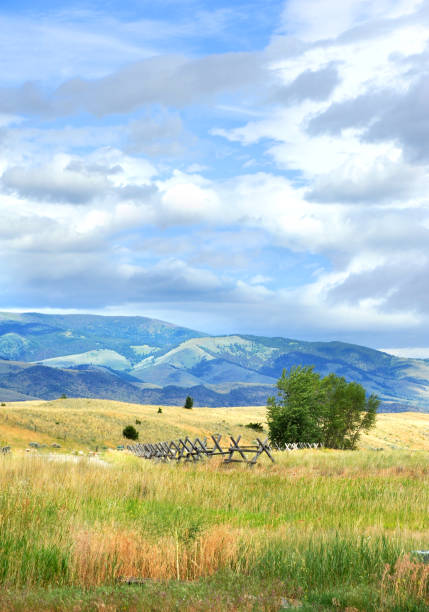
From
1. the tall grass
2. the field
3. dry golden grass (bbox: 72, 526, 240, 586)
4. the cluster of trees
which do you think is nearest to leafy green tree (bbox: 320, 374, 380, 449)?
the cluster of trees

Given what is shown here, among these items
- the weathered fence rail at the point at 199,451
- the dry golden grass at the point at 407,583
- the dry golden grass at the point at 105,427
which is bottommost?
the dry golden grass at the point at 105,427

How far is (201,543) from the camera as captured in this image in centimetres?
942

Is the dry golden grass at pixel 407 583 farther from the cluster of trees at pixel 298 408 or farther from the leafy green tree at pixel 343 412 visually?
the leafy green tree at pixel 343 412

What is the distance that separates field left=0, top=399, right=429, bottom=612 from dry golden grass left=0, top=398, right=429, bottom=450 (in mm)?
39001

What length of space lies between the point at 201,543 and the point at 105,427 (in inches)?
2630

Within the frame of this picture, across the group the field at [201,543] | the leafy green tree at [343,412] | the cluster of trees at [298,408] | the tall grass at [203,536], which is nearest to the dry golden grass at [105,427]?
the leafy green tree at [343,412]

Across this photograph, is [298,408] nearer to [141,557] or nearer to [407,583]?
[141,557]

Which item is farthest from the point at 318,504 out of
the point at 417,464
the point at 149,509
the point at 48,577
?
the point at 417,464

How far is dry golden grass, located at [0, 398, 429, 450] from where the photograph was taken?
198 ft

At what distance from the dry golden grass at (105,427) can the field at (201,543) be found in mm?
39001

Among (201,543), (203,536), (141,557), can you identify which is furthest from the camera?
(203,536)

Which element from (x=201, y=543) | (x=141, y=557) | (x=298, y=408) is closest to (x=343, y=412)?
(x=298, y=408)

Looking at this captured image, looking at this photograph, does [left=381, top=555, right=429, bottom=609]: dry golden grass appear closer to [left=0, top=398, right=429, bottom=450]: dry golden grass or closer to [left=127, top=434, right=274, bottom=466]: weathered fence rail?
[left=127, top=434, right=274, bottom=466]: weathered fence rail

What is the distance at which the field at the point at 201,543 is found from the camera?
23.7 ft
